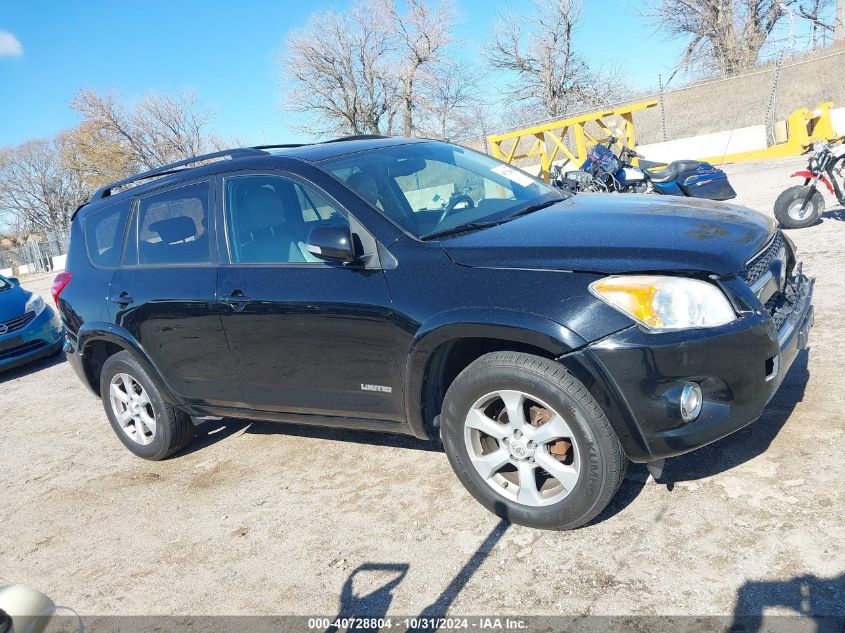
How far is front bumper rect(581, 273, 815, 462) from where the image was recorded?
2.64m

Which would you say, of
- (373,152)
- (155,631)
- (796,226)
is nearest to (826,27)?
(796,226)

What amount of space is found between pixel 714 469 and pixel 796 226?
5865mm

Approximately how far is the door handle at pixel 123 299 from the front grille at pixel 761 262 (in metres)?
3.55

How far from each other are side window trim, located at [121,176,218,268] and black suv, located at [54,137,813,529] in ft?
0.05

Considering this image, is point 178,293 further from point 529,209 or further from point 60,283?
point 529,209

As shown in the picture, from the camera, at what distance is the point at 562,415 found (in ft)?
9.25

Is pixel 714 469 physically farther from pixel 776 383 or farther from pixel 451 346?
pixel 451 346

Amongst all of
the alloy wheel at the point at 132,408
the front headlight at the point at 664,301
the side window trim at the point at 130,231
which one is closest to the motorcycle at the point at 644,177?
the front headlight at the point at 664,301

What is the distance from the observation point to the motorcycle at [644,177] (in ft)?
30.1

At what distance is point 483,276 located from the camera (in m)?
2.98

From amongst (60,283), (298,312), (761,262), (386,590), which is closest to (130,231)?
(60,283)

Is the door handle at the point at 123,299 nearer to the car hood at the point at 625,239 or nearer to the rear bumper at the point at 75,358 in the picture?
the rear bumper at the point at 75,358

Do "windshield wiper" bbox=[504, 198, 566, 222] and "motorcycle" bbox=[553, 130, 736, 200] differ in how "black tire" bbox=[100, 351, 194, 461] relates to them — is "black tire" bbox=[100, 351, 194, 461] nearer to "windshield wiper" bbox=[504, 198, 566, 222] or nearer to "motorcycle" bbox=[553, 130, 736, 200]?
"windshield wiper" bbox=[504, 198, 566, 222]

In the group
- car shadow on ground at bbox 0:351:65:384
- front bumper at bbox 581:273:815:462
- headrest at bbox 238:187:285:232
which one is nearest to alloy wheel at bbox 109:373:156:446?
headrest at bbox 238:187:285:232
